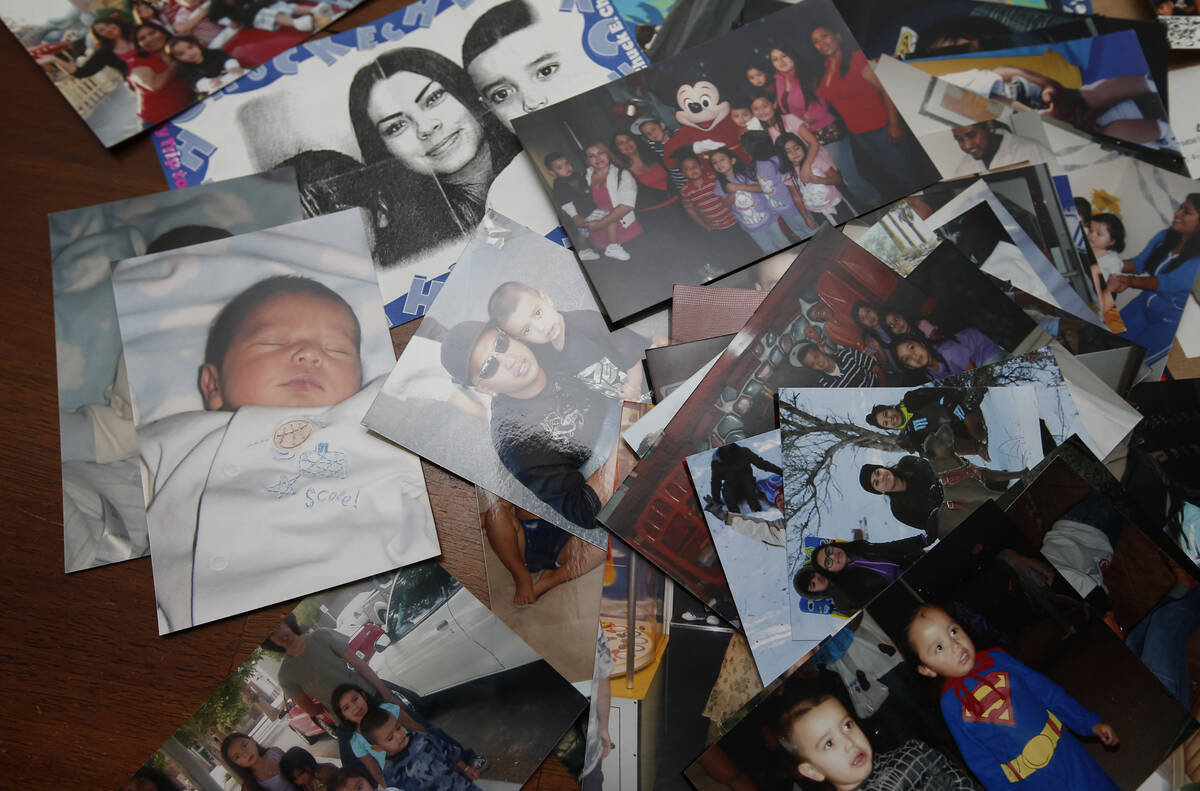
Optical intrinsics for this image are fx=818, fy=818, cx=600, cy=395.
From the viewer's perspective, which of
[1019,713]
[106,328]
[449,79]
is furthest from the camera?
[449,79]

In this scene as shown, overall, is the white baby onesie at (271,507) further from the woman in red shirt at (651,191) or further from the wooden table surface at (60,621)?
the woman in red shirt at (651,191)

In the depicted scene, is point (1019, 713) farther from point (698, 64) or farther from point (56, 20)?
point (56, 20)

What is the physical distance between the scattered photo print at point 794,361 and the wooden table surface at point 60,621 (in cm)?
20

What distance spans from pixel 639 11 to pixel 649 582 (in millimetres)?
A: 728

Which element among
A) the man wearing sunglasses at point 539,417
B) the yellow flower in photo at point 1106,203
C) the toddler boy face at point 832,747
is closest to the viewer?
the toddler boy face at point 832,747

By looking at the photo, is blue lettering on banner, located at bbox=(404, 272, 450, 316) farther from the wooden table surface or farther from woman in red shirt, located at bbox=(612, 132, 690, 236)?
woman in red shirt, located at bbox=(612, 132, 690, 236)

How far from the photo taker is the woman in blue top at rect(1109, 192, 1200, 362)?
977mm

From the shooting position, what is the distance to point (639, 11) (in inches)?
42.1

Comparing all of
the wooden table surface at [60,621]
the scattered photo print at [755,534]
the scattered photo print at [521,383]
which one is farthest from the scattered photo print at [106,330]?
the scattered photo print at [755,534]

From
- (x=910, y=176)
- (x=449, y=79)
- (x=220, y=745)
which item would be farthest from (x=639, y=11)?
(x=220, y=745)

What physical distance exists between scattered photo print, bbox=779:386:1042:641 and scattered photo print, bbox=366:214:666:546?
20 cm

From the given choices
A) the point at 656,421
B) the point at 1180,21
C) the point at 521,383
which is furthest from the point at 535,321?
the point at 1180,21

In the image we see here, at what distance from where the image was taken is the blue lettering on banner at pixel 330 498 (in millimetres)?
898

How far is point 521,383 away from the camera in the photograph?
0.93m
